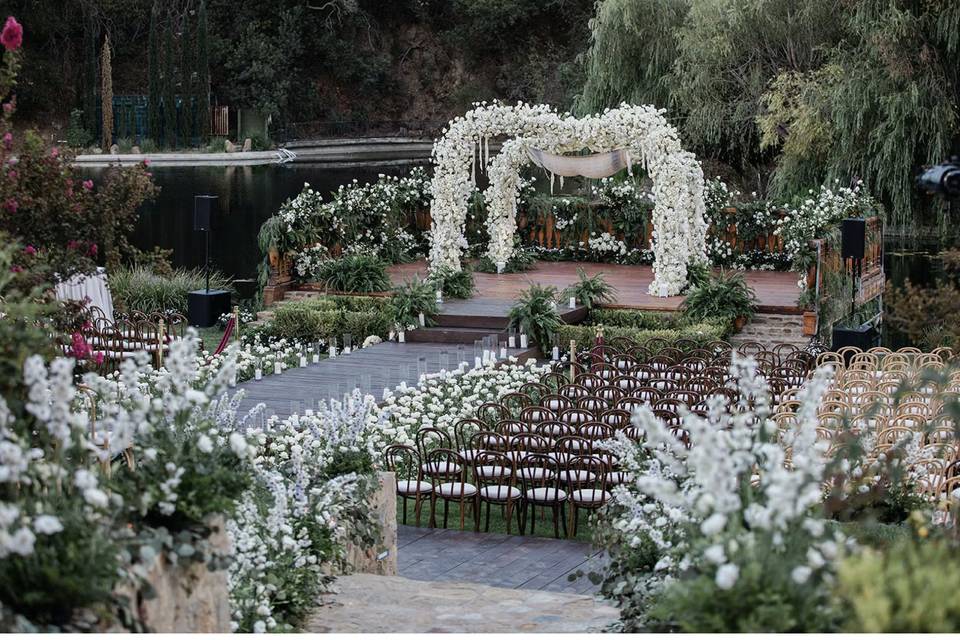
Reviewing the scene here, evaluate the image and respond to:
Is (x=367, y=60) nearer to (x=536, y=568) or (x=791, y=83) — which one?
(x=791, y=83)

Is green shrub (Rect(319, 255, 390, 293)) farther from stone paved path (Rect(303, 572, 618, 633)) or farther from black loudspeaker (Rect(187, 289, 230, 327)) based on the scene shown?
stone paved path (Rect(303, 572, 618, 633))

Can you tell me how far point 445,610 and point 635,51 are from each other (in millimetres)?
21034

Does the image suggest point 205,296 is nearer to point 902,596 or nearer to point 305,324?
point 305,324

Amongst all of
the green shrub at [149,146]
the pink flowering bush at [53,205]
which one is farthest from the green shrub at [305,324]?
the green shrub at [149,146]

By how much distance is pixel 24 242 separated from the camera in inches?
330

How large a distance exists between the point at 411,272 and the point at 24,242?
13695 mm

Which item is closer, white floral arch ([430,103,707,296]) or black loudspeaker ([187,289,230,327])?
white floral arch ([430,103,707,296])

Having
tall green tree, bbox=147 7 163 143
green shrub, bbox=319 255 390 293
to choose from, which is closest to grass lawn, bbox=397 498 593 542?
green shrub, bbox=319 255 390 293

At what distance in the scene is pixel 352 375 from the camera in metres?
15.3

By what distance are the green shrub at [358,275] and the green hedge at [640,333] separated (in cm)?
343

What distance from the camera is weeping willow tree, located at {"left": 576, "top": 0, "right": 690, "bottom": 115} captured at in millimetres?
26016

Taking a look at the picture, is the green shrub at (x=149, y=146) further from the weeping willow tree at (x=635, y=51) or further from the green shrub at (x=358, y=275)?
the green shrub at (x=358, y=275)

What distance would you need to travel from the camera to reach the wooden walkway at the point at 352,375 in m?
13.6

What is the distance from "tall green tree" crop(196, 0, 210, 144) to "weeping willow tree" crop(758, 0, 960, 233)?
3102 cm
